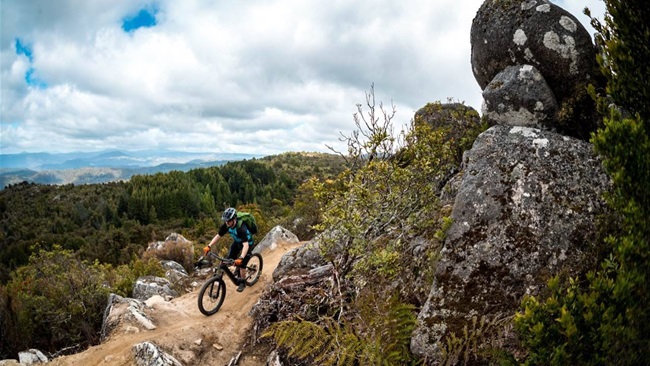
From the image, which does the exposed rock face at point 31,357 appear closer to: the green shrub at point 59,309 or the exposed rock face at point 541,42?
the green shrub at point 59,309

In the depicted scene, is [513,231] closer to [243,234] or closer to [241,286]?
[243,234]

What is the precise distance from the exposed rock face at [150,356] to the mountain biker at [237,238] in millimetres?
2943

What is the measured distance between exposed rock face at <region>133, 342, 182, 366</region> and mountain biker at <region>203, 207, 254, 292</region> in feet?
9.66

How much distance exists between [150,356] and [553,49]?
35.2 feet

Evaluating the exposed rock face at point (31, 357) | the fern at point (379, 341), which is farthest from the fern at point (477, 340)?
the exposed rock face at point (31, 357)

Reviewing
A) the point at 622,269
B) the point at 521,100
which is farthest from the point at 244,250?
the point at 622,269

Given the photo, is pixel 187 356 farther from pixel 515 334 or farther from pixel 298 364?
pixel 515 334

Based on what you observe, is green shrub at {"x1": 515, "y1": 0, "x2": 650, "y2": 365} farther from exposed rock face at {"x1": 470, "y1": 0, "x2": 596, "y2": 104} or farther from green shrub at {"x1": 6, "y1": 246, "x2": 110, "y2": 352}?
green shrub at {"x1": 6, "y1": 246, "x2": 110, "y2": 352}

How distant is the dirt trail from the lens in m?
9.20

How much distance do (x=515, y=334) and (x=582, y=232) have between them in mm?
1987

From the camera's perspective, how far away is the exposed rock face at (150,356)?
334 inches

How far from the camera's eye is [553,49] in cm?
761

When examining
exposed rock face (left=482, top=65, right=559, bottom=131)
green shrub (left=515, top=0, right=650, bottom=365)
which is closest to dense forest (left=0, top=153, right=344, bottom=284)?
exposed rock face (left=482, top=65, right=559, bottom=131)

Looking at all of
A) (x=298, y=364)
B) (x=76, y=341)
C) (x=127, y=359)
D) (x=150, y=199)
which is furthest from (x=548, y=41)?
(x=150, y=199)
